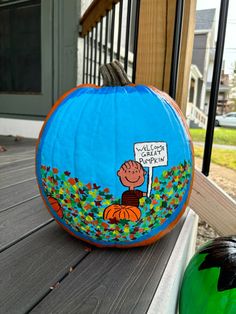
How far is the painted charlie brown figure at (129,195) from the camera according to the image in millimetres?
593

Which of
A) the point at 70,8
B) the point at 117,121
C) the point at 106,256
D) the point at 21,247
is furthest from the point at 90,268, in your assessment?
the point at 70,8

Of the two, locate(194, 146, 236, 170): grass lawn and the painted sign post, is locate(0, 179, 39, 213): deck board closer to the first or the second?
the painted sign post

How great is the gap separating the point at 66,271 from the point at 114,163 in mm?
256

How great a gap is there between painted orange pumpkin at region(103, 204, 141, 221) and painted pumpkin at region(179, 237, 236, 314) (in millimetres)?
260

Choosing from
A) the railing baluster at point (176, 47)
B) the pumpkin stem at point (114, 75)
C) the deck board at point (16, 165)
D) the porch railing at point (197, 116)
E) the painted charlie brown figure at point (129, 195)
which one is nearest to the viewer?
the painted charlie brown figure at point (129, 195)

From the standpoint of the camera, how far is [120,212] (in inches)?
24.1

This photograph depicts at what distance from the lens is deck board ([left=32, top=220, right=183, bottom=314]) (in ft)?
1.60

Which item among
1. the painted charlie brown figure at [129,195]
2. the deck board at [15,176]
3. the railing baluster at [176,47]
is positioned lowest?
the deck board at [15,176]

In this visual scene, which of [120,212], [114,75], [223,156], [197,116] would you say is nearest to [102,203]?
[120,212]

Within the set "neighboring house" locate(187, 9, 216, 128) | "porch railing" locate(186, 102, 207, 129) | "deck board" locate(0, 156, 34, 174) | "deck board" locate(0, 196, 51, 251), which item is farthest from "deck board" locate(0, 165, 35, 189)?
"porch railing" locate(186, 102, 207, 129)

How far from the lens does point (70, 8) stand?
2.46 m

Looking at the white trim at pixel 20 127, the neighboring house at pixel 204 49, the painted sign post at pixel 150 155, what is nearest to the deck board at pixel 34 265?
the painted sign post at pixel 150 155

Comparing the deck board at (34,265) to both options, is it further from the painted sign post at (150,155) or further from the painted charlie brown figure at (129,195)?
the painted sign post at (150,155)

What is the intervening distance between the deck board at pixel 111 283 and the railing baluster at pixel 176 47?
596mm
